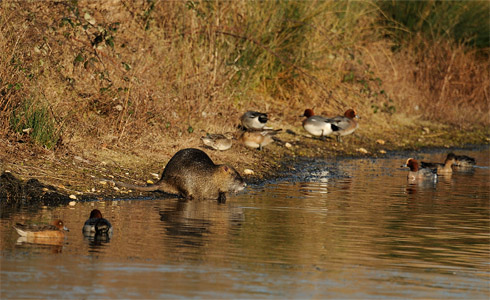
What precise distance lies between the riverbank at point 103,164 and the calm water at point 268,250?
0.59m

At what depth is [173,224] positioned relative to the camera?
9.68 m

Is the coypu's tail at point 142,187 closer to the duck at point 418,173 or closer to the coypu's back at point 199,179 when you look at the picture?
the coypu's back at point 199,179

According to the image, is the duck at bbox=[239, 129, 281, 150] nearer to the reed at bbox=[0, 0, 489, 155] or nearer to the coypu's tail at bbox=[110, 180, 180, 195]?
the reed at bbox=[0, 0, 489, 155]

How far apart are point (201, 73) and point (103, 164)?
3.97m

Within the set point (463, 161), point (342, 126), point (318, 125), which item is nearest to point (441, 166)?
point (463, 161)

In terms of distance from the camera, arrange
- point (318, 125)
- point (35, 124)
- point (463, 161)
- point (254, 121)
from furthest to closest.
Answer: point (318, 125) < point (463, 161) < point (254, 121) < point (35, 124)

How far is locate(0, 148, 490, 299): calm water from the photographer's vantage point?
683cm

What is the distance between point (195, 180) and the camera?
38.3ft

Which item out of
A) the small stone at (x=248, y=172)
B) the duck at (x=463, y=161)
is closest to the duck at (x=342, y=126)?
the duck at (x=463, y=161)

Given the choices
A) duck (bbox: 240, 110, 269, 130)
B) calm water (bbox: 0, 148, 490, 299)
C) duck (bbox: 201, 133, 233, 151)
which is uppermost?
duck (bbox: 240, 110, 269, 130)

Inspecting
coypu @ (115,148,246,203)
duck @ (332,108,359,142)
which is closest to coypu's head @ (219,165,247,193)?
coypu @ (115,148,246,203)

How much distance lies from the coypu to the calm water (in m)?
0.24

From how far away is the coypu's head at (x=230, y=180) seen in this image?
11.7m

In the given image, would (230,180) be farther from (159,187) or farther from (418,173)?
(418,173)
